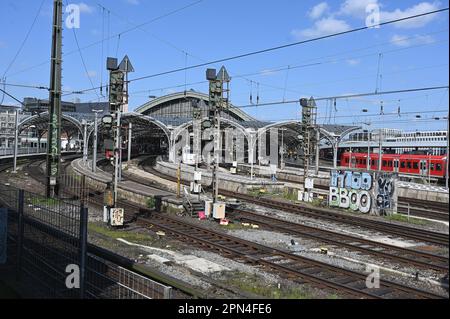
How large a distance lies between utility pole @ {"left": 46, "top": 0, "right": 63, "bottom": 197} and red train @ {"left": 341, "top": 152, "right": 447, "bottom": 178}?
3081cm

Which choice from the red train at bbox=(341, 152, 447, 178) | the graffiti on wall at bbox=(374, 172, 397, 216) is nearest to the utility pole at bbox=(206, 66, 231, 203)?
the graffiti on wall at bbox=(374, 172, 397, 216)

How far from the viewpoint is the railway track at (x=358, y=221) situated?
17.3 metres

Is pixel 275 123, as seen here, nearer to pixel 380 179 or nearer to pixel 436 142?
pixel 436 142

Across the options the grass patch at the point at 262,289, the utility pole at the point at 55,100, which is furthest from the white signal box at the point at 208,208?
the grass patch at the point at 262,289

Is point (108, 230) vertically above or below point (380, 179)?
below

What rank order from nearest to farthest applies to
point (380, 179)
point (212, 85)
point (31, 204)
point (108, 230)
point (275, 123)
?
point (31, 204), point (108, 230), point (212, 85), point (380, 179), point (275, 123)

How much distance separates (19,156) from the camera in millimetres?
58844

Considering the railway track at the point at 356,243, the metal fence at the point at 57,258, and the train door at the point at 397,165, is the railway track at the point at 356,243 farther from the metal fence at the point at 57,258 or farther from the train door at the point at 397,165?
the train door at the point at 397,165

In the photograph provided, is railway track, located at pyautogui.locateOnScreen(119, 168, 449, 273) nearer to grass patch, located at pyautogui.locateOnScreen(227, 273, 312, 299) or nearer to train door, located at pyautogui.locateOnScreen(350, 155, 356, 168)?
grass patch, located at pyautogui.locateOnScreen(227, 273, 312, 299)

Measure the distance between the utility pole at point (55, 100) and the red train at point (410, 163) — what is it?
30.8m

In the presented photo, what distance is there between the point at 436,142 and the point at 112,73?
38.7 m

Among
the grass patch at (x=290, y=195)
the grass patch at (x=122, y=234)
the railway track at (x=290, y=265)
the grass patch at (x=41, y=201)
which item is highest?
the grass patch at (x=41, y=201)

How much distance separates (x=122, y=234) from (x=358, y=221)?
10749mm
